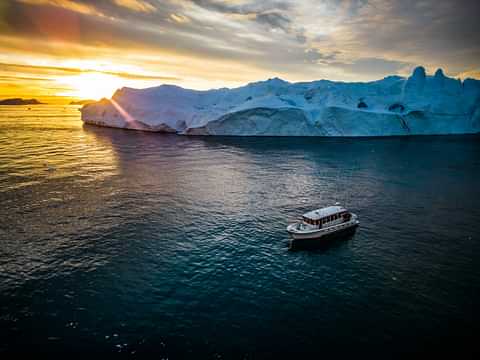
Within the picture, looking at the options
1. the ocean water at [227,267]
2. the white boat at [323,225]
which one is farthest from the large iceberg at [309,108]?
the white boat at [323,225]

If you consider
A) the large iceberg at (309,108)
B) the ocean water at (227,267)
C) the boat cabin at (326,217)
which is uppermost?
the large iceberg at (309,108)

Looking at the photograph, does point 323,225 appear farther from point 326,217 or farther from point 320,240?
point 320,240

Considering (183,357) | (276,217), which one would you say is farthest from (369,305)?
(276,217)

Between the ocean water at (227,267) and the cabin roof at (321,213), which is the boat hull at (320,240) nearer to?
the ocean water at (227,267)

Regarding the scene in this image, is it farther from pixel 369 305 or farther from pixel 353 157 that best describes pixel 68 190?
pixel 353 157

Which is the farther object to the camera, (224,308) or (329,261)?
(329,261)

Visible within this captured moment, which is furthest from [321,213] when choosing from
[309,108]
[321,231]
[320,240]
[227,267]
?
[309,108]
